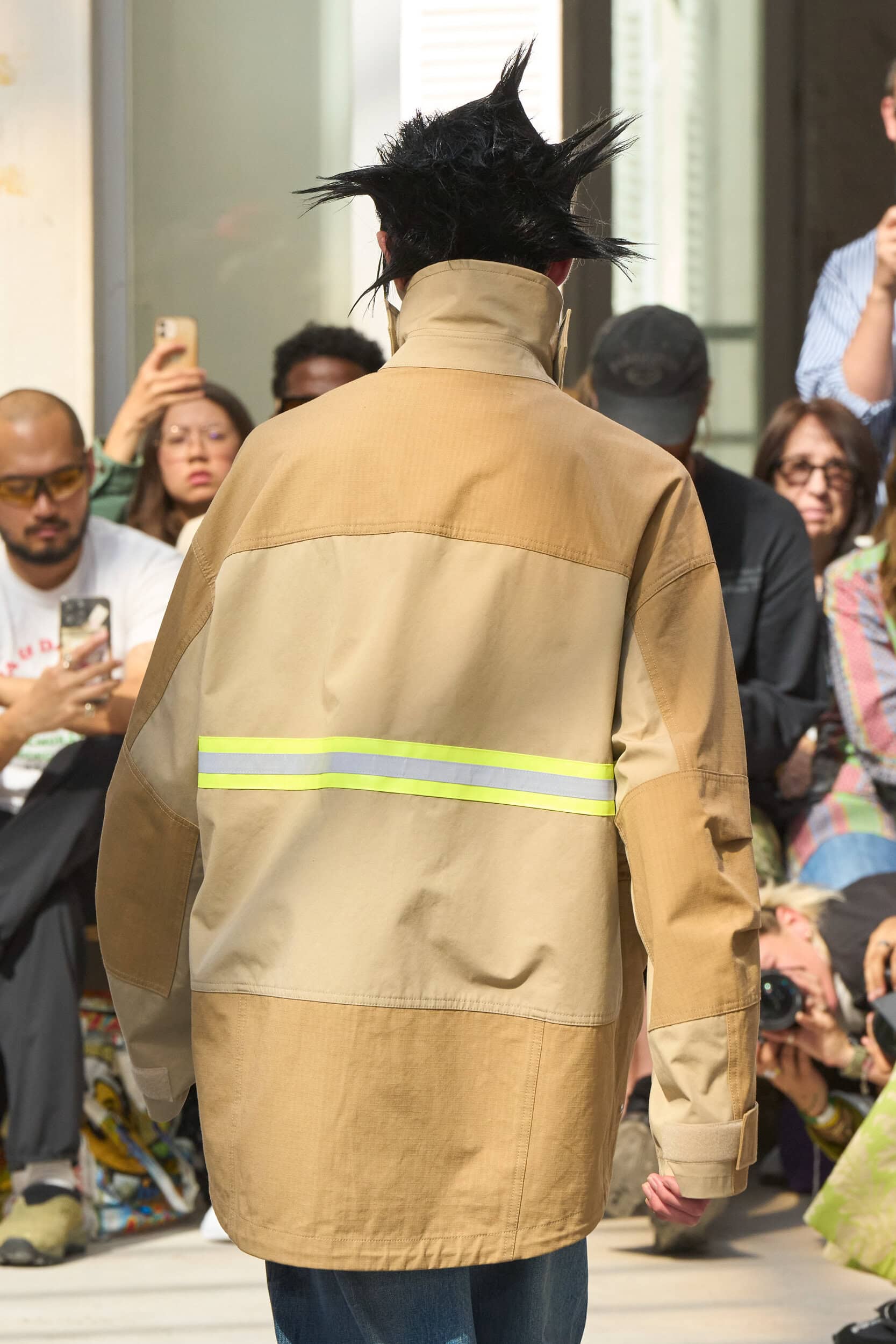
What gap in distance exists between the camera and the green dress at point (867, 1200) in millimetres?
2760

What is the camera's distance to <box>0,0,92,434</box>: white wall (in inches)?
197

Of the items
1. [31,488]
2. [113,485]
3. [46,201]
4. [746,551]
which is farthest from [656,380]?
[46,201]

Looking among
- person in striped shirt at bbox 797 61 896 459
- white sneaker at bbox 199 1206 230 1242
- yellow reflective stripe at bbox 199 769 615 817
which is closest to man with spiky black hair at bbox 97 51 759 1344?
yellow reflective stripe at bbox 199 769 615 817

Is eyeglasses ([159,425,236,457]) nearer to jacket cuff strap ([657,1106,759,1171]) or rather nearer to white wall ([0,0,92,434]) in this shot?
white wall ([0,0,92,434])

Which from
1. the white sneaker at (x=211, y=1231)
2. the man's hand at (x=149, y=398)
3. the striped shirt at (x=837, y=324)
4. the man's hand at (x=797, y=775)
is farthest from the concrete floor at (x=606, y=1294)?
the striped shirt at (x=837, y=324)

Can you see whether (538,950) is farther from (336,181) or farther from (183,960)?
(336,181)

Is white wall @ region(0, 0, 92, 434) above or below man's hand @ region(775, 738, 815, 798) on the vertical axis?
above

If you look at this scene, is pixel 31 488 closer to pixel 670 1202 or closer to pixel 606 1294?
pixel 606 1294

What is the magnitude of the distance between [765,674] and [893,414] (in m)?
1.28

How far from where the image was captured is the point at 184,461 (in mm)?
4223

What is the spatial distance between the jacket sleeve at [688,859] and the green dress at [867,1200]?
1.31 m

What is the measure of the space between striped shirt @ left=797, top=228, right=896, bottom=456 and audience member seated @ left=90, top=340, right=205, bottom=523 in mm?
1723

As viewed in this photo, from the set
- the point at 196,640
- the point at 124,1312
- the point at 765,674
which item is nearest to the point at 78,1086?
the point at 124,1312

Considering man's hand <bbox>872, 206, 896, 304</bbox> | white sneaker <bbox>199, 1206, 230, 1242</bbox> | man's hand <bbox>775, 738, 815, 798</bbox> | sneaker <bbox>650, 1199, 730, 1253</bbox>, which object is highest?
man's hand <bbox>872, 206, 896, 304</bbox>
